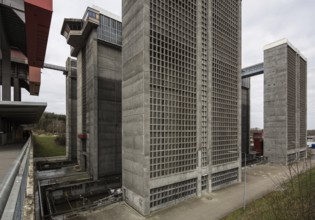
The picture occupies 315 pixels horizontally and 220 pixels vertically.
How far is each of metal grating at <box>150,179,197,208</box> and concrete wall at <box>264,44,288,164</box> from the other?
35.3 m

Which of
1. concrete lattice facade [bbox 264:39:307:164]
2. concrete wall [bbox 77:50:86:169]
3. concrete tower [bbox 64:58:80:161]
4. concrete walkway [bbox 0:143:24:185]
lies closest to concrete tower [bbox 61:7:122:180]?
concrete wall [bbox 77:50:86:169]

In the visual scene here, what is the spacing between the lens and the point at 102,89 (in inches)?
1567

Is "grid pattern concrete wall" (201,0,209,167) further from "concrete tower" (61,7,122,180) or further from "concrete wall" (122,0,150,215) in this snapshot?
"concrete tower" (61,7,122,180)

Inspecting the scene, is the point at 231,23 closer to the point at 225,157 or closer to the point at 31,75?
the point at 225,157

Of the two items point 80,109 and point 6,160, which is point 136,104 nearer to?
point 6,160

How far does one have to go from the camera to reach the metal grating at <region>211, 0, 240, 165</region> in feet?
109

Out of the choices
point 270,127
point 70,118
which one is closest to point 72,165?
point 70,118

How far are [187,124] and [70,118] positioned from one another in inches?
1633

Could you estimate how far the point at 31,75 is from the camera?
3444 cm

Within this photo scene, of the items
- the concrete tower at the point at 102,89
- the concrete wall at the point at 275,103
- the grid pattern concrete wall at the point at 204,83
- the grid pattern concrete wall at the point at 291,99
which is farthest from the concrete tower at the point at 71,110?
the grid pattern concrete wall at the point at 291,99

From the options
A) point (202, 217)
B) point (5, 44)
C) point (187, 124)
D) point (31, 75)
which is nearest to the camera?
point (202, 217)

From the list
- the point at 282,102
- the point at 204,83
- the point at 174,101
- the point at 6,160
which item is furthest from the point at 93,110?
the point at 282,102

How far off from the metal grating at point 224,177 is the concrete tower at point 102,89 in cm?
1999

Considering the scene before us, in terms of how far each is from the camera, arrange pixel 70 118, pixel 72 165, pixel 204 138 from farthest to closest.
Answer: pixel 70 118 < pixel 72 165 < pixel 204 138
